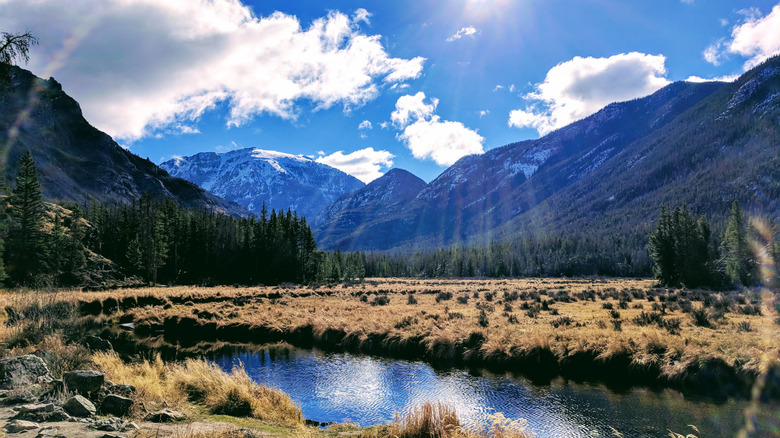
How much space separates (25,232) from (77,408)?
57948 mm

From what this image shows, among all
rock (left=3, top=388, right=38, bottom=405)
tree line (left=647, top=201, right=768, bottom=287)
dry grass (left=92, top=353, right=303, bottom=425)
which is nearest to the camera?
rock (left=3, top=388, right=38, bottom=405)

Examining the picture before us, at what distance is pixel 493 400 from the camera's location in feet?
51.1

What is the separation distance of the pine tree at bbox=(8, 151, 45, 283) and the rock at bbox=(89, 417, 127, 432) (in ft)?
178

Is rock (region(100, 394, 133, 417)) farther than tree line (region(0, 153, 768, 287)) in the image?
No

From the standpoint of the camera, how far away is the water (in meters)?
→ 12.7

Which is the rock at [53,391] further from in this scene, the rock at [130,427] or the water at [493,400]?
the water at [493,400]

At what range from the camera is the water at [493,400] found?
12.7 metres

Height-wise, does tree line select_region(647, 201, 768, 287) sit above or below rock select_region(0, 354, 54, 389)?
above

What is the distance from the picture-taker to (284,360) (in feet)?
75.5

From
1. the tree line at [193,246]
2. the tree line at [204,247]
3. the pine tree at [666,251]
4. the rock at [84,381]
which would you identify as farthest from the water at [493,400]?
the pine tree at [666,251]

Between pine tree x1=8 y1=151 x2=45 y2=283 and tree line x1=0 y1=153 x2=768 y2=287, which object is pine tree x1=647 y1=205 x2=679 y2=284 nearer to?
tree line x1=0 y1=153 x2=768 y2=287

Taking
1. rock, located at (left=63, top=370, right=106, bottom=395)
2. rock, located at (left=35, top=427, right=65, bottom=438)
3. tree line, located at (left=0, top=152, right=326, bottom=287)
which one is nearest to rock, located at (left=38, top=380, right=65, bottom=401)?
rock, located at (left=63, top=370, right=106, bottom=395)

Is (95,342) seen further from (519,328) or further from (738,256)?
(738,256)

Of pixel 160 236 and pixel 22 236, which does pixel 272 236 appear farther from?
pixel 22 236
